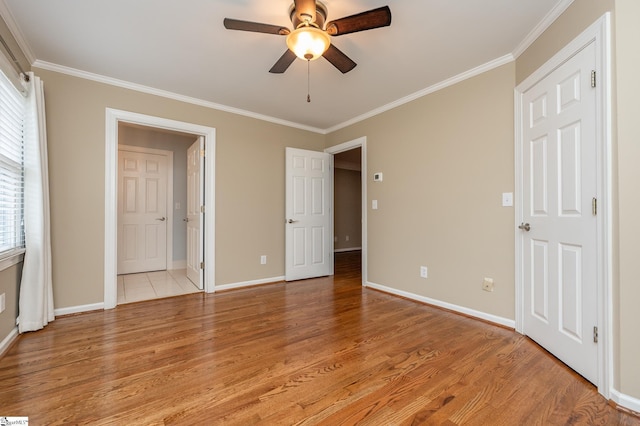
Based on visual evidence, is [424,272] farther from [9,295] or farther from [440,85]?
[9,295]

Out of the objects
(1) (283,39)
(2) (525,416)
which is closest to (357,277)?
(2) (525,416)

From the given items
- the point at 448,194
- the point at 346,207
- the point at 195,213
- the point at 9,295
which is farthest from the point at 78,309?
the point at 346,207

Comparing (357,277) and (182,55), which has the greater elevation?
(182,55)

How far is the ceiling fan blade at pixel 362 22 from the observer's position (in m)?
1.55

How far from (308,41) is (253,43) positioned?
80 centimetres

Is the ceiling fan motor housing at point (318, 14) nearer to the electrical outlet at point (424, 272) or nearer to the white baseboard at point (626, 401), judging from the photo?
the electrical outlet at point (424, 272)

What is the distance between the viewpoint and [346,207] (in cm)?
741

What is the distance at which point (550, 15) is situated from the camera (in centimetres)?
190

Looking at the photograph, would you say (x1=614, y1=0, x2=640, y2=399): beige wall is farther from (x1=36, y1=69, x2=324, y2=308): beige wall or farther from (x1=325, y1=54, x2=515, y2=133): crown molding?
(x1=36, y1=69, x2=324, y2=308): beige wall

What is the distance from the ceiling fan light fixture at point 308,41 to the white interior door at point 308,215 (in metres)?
2.36

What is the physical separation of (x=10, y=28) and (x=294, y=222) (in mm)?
3190

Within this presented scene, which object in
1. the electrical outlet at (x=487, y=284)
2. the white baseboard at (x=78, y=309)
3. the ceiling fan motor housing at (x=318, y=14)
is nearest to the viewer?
the ceiling fan motor housing at (x=318, y=14)

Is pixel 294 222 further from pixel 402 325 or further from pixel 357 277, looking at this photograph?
pixel 402 325

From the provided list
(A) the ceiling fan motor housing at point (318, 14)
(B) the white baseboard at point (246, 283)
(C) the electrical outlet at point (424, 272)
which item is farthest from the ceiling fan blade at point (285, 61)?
(B) the white baseboard at point (246, 283)
